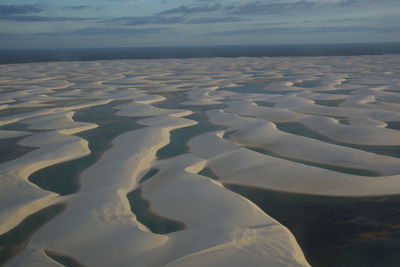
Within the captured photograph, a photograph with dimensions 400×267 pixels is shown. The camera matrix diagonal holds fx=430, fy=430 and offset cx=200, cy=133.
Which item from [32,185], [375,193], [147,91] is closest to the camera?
[375,193]

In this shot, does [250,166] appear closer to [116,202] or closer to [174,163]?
[174,163]

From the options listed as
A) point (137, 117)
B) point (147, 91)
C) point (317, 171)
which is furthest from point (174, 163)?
point (147, 91)

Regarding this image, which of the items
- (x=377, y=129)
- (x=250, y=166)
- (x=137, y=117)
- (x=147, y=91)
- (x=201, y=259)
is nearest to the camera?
(x=201, y=259)

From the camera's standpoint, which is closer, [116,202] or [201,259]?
[201,259]

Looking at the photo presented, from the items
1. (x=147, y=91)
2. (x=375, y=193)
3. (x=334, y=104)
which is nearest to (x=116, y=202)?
(x=375, y=193)

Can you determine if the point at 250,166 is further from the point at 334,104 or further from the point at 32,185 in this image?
the point at 334,104

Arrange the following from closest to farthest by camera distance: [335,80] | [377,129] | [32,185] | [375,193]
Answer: [375,193] → [32,185] → [377,129] → [335,80]
